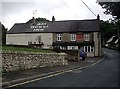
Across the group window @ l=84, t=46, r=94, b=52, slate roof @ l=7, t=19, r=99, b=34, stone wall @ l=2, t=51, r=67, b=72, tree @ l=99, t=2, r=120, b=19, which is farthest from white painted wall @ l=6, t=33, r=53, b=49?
stone wall @ l=2, t=51, r=67, b=72

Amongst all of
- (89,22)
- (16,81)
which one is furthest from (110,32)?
(16,81)

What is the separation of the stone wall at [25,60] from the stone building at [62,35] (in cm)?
3850

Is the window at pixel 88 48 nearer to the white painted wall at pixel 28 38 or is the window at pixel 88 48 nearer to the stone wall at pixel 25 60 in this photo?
the white painted wall at pixel 28 38

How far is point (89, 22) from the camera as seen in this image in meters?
71.2

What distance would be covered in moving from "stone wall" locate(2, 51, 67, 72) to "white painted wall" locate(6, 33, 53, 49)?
41959mm

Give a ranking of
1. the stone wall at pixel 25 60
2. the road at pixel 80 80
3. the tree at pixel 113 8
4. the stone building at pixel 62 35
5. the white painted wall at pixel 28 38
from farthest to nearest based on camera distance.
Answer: the white painted wall at pixel 28 38
the stone building at pixel 62 35
the tree at pixel 113 8
the stone wall at pixel 25 60
the road at pixel 80 80

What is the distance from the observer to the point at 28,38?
238 ft

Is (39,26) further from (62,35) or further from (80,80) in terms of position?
(80,80)

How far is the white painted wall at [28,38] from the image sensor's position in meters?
70.4

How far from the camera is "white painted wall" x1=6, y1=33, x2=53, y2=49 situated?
70438 millimetres

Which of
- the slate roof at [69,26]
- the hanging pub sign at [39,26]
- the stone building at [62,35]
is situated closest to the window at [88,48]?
the stone building at [62,35]

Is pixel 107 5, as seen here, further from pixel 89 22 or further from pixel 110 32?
pixel 110 32

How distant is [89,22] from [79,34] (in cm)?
477

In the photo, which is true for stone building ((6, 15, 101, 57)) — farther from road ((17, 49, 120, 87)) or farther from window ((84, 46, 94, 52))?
road ((17, 49, 120, 87))
